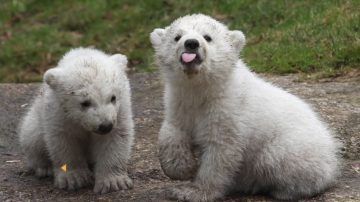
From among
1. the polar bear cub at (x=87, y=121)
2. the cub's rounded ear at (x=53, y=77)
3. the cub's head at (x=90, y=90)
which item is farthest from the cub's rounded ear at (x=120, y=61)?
the cub's rounded ear at (x=53, y=77)

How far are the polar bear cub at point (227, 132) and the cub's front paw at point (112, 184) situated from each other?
645 mm

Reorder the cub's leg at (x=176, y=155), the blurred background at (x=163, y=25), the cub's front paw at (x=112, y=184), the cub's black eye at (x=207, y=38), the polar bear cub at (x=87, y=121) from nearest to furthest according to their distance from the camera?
the cub's black eye at (x=207, y=38), the cub's leg at (x=176, y=155), the polar bear cub at (x=87, y=121), the cub's front paw at (x=112, y=184), the blurred background at (x=163, y=25)

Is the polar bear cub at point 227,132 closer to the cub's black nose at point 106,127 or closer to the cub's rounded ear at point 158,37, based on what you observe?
the cub's rounded ear at point 158,37

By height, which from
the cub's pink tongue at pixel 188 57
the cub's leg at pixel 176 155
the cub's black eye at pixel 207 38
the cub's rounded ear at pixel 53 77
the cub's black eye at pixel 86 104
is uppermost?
the cub's black eye at pixel 207 38

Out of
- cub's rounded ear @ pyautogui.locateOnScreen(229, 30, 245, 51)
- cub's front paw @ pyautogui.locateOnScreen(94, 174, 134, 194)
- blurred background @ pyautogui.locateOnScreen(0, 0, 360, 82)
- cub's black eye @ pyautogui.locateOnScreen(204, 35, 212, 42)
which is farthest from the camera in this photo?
blurred background @ pyautogui.locateOnScreen(0, 0, 360, 82)

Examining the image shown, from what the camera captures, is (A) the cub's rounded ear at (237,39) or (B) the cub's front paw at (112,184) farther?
(B) the cub's front paw at (112,184)

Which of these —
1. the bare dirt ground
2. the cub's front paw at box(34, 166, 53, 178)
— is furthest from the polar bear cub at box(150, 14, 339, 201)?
the cub's front paw at box(34, 166, 53, 178)

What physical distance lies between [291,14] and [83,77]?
725 cm

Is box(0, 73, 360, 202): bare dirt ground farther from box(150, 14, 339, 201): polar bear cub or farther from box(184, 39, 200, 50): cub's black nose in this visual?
box(184, 39, 200, 50): cub's black nose

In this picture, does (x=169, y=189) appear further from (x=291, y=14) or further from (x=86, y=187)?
(x=291, y=14)

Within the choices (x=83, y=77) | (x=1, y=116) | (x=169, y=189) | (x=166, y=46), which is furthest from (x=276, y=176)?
(x=1, y=116)

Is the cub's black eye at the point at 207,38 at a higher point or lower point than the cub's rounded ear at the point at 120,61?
higher

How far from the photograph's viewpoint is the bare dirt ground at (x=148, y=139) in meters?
6.54

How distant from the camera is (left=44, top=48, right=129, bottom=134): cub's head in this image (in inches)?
244
